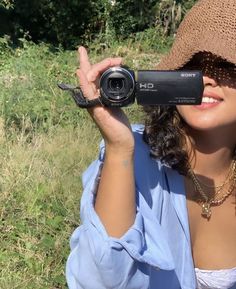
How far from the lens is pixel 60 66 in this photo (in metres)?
7.69

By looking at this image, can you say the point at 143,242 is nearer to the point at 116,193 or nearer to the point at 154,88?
the point at 116,193

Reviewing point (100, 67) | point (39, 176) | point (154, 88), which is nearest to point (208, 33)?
point (154, 88)

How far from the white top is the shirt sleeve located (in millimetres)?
311

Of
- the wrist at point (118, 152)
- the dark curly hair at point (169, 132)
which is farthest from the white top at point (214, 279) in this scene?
the wrist at point (118, 152)

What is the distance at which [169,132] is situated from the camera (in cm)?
178

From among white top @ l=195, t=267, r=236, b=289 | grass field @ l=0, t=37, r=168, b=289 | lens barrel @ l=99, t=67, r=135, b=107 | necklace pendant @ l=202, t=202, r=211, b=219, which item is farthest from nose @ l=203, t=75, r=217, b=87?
grass field @ l=0, t=37, r=168, b=289

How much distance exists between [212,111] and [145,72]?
0.98 feet

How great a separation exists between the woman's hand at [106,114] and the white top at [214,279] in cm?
59

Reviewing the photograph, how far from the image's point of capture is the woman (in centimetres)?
141

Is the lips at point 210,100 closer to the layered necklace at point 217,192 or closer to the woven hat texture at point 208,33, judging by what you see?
the woven hat texture at point 208,33

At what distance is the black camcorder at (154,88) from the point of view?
135 cm

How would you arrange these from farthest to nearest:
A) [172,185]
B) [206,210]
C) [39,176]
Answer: [39,176] < [206,210] < [172,185]

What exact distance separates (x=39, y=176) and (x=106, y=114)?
235cm

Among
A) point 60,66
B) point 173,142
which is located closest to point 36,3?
point 60,66
